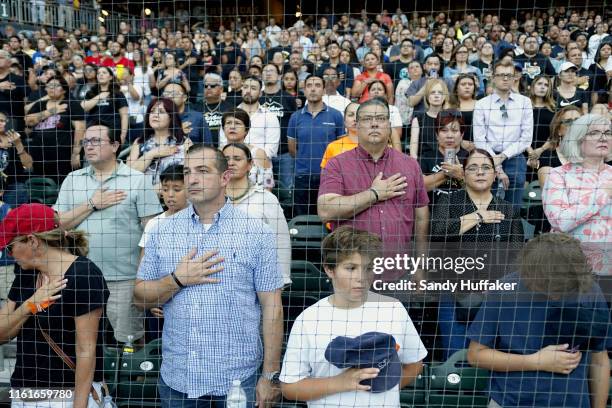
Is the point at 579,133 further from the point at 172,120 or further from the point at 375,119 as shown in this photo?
the point at 172,120

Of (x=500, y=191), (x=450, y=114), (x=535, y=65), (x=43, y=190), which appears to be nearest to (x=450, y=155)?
(x=500, y=191)

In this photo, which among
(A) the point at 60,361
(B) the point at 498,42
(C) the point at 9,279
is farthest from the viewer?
(B) the point at 498,42

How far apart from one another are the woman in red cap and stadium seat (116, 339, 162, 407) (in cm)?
37

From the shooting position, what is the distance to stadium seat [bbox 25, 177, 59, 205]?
4.87m

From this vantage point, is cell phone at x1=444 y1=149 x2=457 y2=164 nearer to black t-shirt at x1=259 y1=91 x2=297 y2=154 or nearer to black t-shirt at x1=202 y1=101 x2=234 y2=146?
black t-shirt at x1=259 y1=91 x2=297 y2=154

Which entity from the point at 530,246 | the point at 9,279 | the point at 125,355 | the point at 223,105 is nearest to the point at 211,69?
the point at 223,105

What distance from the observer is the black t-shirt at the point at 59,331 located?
8.79 feet

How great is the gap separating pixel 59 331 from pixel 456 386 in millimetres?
1746

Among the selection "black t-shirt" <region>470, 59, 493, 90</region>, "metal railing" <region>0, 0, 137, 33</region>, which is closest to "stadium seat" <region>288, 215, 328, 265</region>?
"black t-shirt" <region>470, 59, 493, 90</region>

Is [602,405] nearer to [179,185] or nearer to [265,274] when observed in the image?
[265,274]

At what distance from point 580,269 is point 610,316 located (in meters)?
→ 0.43

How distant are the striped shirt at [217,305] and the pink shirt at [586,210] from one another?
4.97ft

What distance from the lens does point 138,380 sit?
3186mm

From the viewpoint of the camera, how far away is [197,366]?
106 inches
